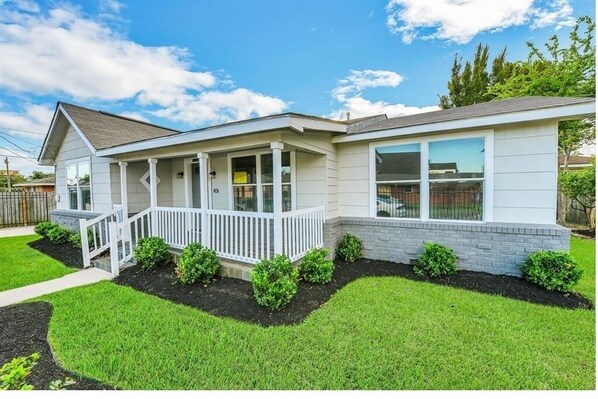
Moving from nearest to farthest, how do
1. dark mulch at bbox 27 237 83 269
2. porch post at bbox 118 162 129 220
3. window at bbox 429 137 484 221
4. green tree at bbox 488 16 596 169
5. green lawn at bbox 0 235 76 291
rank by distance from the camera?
window at bbox 429 137 484 221 < green lawn at bbox 0 235 76 291 < dark mulch at bbox 27 237 83 269 < porch post at bbox 118 162 129 220 < green tree at bbox 488 16 596 169

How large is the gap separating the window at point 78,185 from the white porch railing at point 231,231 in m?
3.88

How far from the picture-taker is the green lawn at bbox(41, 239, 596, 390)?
8.04 feet

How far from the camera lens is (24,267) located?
604 cm

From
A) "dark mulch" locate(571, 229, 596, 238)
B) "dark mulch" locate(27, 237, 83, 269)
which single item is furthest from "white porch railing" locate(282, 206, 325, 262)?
"dark mulch" locate(571, 229, 596, 238)

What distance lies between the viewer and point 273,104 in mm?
13859

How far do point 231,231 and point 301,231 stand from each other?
4.35 ft

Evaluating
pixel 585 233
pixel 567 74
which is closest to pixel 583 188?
pixel 585 233

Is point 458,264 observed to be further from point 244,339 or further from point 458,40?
point 458,40

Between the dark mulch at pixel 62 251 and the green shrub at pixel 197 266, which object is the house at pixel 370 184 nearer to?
the green shrub at pixel 197 266

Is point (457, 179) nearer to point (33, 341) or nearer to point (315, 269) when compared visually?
point (315, 269)

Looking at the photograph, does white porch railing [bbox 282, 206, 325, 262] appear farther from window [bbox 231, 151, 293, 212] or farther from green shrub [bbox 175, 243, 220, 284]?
green shrub [bbox 175, 243, 220, 284]

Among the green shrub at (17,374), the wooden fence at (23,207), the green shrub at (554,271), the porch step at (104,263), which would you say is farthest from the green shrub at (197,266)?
the wooden fence at (23,207)

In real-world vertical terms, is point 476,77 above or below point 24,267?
above

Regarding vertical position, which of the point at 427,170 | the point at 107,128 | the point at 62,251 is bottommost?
the point at 62,251
